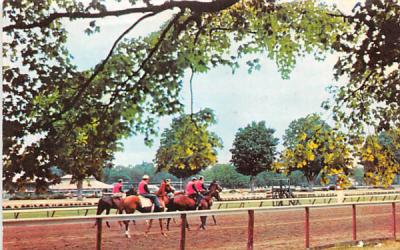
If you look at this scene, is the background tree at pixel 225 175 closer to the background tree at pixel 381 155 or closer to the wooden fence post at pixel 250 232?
the wooden fence post at pixel 250 232

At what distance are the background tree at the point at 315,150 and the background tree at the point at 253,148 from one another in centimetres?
18

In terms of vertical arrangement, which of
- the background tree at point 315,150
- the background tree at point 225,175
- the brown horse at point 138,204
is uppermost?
the background tree at point 315,150

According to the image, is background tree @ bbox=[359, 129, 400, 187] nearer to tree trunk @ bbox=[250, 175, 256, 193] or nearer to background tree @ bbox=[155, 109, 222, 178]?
background tree @ bbox=[155, 109, 222, 178]

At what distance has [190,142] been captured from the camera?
3.85m

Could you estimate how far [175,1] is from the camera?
3887 millimetres

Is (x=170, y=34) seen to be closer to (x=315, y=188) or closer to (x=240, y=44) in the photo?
(x=240, y=44)

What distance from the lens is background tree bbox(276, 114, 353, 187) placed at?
4082 millimetres

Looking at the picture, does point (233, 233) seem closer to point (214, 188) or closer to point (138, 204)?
point (214, 188)

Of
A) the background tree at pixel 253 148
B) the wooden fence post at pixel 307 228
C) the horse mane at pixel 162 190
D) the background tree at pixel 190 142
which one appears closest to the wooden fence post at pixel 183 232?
the background tree at pixel 253 148

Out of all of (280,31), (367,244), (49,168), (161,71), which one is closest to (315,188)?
(367,244)

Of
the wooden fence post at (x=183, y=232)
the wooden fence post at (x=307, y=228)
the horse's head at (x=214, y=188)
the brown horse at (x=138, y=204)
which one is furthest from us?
the horse's head at (x=214, y=188)

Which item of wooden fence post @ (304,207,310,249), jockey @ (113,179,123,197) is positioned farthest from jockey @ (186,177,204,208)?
jockey @ (113,179,123,197)

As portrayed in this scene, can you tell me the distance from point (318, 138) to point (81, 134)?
57.9 inches

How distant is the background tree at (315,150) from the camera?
4082 mm
